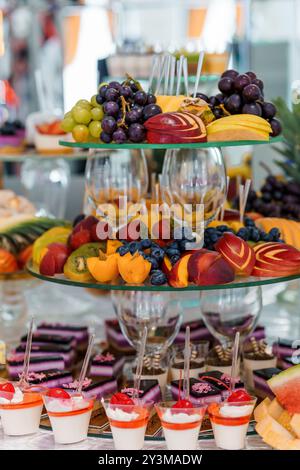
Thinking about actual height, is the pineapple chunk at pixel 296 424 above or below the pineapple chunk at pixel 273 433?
above

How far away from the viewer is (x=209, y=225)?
255 centimetres

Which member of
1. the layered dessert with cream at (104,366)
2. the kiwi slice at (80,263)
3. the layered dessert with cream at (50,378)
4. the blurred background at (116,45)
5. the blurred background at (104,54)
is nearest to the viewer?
the kiwi slice at (80,263)

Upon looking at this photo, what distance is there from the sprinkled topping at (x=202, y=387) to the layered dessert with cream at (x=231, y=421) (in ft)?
0.41

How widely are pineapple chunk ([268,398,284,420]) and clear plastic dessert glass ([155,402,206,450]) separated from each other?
21 cm

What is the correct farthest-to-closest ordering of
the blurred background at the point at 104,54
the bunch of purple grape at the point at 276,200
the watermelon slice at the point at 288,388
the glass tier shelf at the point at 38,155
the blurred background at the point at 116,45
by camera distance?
the blurred background at the point at 116,45 < the blurred background at the point at 104,54 < the glass tier shelf at the point at 38,155 < the bunch of purple grape at the point at 276,200 < the watermelon slice at the point at 288,388

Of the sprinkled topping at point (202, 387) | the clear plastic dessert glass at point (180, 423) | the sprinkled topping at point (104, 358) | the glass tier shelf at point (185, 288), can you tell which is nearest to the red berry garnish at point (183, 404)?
the clear plastic dessert glass at point (180, 423)

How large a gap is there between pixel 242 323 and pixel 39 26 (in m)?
6.96

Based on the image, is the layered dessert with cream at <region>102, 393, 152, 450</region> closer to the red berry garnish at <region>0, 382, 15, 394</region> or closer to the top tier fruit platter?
the red berry garnish at <region>0, 382, 15, 394</region>

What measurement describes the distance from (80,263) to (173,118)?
47cm

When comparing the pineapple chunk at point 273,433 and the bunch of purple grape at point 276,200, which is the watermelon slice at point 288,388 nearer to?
the pineapple chunk at point 273,433

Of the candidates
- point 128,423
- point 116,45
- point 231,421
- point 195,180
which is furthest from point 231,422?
point 116,45

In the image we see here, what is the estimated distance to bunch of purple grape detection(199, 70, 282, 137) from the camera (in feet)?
7.79

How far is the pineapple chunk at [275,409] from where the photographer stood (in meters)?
2.22

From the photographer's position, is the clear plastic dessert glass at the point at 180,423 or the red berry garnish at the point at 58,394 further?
the red berry garnish at the point at 58,394
